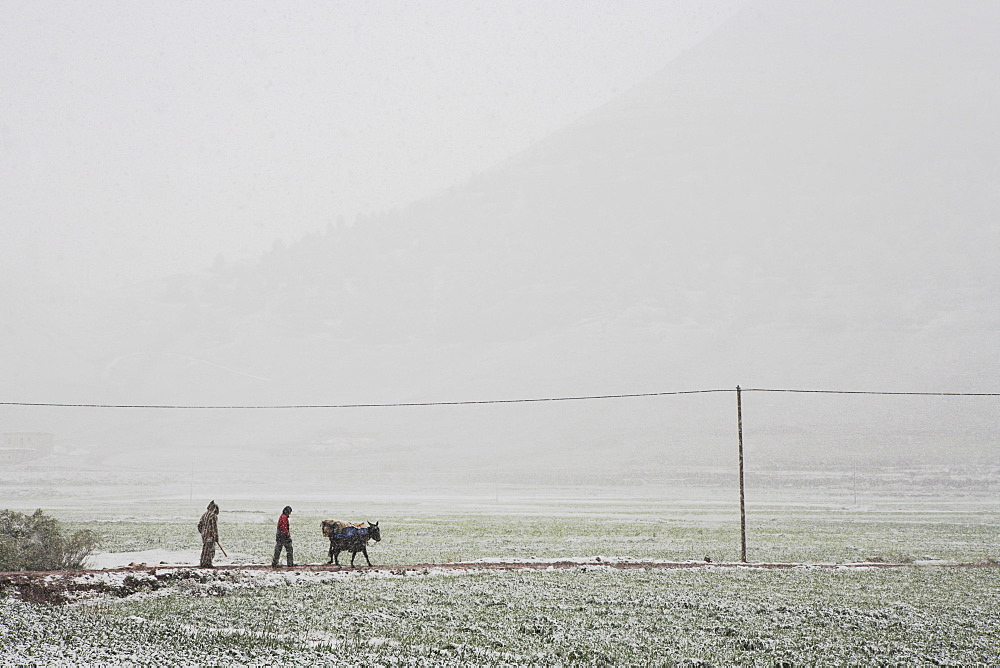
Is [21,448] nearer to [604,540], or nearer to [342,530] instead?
[604,540]

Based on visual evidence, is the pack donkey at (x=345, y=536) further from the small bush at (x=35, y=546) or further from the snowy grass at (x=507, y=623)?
the small bush at (x=35, y=546)

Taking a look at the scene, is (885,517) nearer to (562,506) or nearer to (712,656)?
(562,506)

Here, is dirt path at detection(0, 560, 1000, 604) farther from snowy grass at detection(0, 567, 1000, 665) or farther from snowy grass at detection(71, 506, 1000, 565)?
snowy grass at detection(71, 506, 1000, 565)

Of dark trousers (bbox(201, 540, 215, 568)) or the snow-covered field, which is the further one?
dark trousers (bbox(201, 540, 215, 568))

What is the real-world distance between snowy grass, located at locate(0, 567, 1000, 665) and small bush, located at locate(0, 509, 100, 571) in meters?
7.20

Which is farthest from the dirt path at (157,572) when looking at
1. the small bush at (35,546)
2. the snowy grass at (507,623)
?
the small bush at (35,546)

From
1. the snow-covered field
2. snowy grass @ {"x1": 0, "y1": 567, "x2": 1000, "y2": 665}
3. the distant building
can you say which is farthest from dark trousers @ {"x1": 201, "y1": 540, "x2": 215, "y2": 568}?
the distant building

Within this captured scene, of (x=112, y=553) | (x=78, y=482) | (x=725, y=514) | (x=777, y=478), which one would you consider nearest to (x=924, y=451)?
(x=777, y=478)

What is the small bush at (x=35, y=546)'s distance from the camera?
27.9 m

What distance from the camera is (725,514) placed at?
→ 279 feet

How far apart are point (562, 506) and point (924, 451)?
12634cm

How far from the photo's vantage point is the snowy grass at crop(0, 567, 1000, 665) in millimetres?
17562

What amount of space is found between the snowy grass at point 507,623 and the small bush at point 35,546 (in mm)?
7202

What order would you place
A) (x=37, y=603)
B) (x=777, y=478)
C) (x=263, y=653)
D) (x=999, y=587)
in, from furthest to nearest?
(x=777, y=478) < (x=999, y=587) < (x=37, y=603) < (x=263, y=653)
